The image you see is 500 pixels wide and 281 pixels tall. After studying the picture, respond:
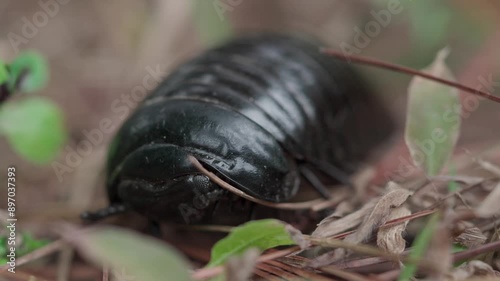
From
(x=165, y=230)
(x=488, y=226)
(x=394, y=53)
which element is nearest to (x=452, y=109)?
(x=488, y=226)

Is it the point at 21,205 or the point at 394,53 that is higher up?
the point at 394,53

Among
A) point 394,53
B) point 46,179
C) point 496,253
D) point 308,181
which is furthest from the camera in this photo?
point 394,53

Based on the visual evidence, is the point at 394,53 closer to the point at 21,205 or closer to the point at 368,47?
the point at 368,47

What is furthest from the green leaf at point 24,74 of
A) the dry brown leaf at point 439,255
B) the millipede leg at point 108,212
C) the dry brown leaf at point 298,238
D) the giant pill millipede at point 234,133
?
the dry brown leaf at point 439,255

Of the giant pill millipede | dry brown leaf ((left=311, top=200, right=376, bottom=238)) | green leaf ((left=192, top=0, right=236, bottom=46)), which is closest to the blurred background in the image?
green leaf ((left=192, top=0, right=236, bottom=46))

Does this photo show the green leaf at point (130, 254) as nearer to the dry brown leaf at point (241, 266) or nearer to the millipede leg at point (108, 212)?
the dry brown leaf at point (241, 266)

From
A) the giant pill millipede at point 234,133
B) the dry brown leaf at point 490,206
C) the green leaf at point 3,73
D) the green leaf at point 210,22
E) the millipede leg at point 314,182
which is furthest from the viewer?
the green leaf at point 210,22
